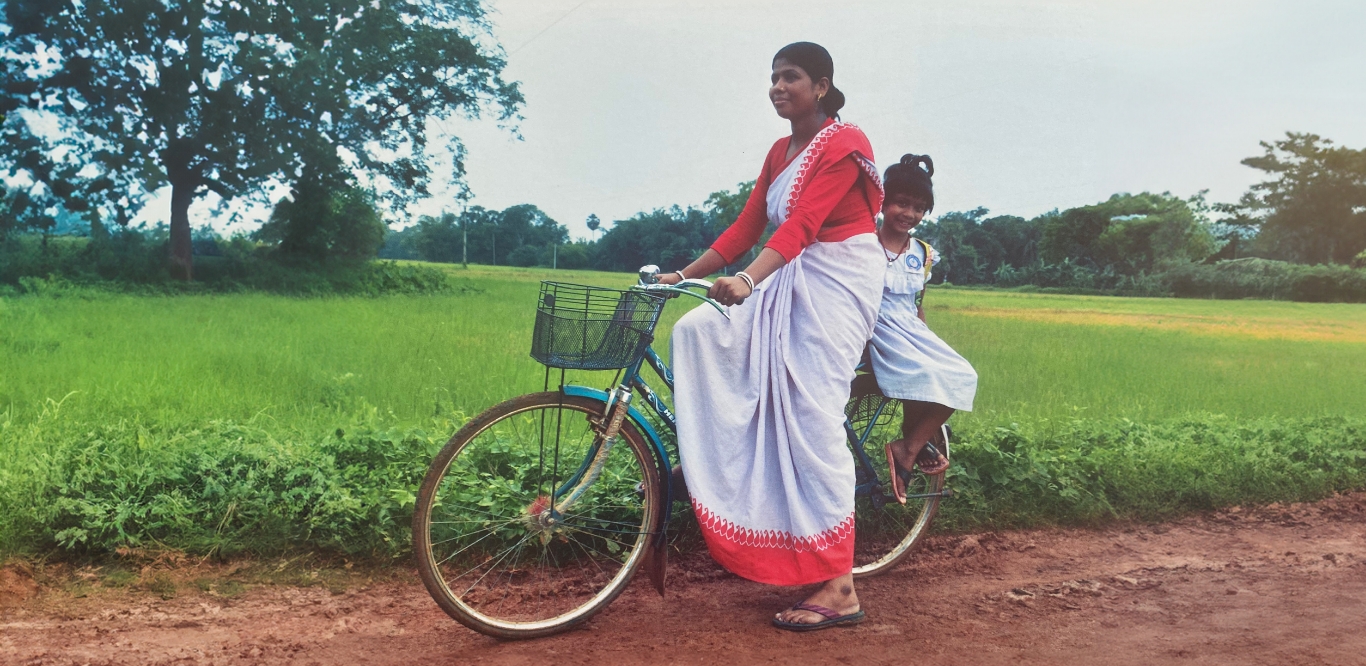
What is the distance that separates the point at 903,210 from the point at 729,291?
1.05 meters

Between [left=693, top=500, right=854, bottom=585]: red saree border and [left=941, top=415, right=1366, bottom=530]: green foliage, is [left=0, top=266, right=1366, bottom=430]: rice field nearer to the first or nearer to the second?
[left=941, top=415, right=1366, bottom=530]: green foliage

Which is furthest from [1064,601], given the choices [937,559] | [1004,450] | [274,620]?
[274,620]

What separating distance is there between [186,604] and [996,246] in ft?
21.3

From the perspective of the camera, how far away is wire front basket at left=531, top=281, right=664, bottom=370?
221 cm

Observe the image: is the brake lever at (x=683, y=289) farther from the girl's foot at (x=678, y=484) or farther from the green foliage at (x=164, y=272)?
the green foliage at (x=164, y=272)

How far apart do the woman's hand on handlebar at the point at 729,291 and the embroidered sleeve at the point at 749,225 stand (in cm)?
47

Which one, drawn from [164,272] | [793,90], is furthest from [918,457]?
[164,272]

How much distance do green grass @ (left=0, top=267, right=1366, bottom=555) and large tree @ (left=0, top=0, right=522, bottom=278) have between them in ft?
3.75

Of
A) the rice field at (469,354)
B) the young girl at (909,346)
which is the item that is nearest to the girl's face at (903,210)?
the young girl at (909,346)

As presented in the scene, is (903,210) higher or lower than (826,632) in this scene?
higher

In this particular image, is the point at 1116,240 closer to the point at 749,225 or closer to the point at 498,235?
the point at 498,235

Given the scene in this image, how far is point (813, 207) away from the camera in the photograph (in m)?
2.50

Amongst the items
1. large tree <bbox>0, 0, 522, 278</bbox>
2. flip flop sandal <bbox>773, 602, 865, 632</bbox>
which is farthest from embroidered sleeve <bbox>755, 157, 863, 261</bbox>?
large tree <bbox>0, 0, 522, 278</bbox>

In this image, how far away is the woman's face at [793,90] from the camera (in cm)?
254
